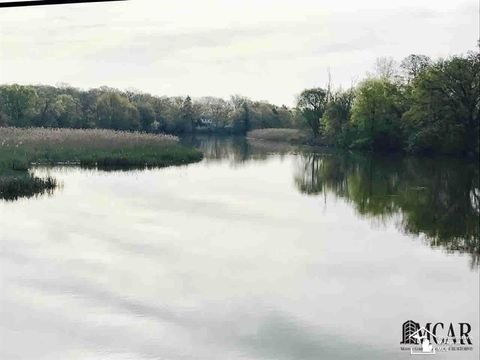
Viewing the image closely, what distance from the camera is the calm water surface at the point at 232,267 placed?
2.89m

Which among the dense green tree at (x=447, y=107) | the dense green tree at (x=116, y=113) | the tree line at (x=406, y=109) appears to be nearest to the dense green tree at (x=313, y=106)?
the tree line at (x=406, y=109)

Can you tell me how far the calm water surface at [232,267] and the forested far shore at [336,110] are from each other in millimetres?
A: 618

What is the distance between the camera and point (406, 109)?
A: 8.37 meters

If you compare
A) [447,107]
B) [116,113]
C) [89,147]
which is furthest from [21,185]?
[447,107]

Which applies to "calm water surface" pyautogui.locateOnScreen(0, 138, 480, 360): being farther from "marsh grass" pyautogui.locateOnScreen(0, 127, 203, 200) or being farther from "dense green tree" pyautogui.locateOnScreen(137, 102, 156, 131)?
"dense green tree" pyautogui.locateOnScreen(137, 102, 156, 131)

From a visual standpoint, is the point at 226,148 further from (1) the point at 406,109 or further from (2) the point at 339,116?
(1) the point at 406,109

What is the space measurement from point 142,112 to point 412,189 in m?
3.45

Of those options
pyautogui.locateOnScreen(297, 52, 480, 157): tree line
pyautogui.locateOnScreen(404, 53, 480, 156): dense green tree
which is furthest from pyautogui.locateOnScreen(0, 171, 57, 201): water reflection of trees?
pyautogui.locateOnScreen(404, 53, 480, 156): dense green tree

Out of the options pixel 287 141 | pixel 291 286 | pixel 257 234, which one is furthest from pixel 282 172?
pixel 291 286

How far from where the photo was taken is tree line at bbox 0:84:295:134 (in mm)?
7691

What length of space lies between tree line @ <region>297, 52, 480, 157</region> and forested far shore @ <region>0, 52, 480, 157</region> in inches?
0.5

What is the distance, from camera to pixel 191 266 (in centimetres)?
423

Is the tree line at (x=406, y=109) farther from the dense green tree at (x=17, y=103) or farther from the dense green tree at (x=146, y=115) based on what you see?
the dense green tree at (x=17, y=103)

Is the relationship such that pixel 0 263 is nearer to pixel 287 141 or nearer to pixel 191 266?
pixel 191 266
